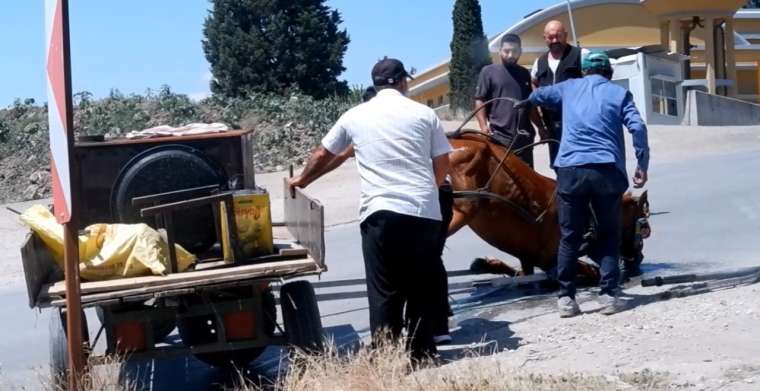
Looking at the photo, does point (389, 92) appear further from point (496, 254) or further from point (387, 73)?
point (496, 254)

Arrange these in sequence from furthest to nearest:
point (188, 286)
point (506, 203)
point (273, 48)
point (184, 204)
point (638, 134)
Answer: point (273, 48) → point (506, 203) → point (638, 134) → point (184, 204) → point (188, 286)

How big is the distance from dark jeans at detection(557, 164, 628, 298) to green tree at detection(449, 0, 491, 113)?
24.2m

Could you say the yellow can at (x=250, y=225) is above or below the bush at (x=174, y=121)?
below

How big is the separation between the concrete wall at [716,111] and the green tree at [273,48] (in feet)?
34.5

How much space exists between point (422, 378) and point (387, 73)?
191 centimetres

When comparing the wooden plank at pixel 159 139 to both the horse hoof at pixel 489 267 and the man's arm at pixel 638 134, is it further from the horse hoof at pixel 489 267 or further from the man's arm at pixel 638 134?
the man's arm at pixel 638 134

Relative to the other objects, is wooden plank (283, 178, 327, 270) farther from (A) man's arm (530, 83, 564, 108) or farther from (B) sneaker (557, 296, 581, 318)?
(A) man's arm (530, 83, 564, 108)

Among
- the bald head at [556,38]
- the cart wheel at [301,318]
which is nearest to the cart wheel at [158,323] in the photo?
Answer: the cart wheel at [301,318]

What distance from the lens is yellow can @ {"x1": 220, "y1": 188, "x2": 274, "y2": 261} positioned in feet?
21.5

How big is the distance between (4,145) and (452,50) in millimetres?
14803

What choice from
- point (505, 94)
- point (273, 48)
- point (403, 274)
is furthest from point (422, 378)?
point (273, 48)

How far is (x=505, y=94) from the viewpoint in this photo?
9297 mm

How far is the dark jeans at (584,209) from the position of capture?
24.5 ft

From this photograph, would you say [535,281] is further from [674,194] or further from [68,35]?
[674,194]
